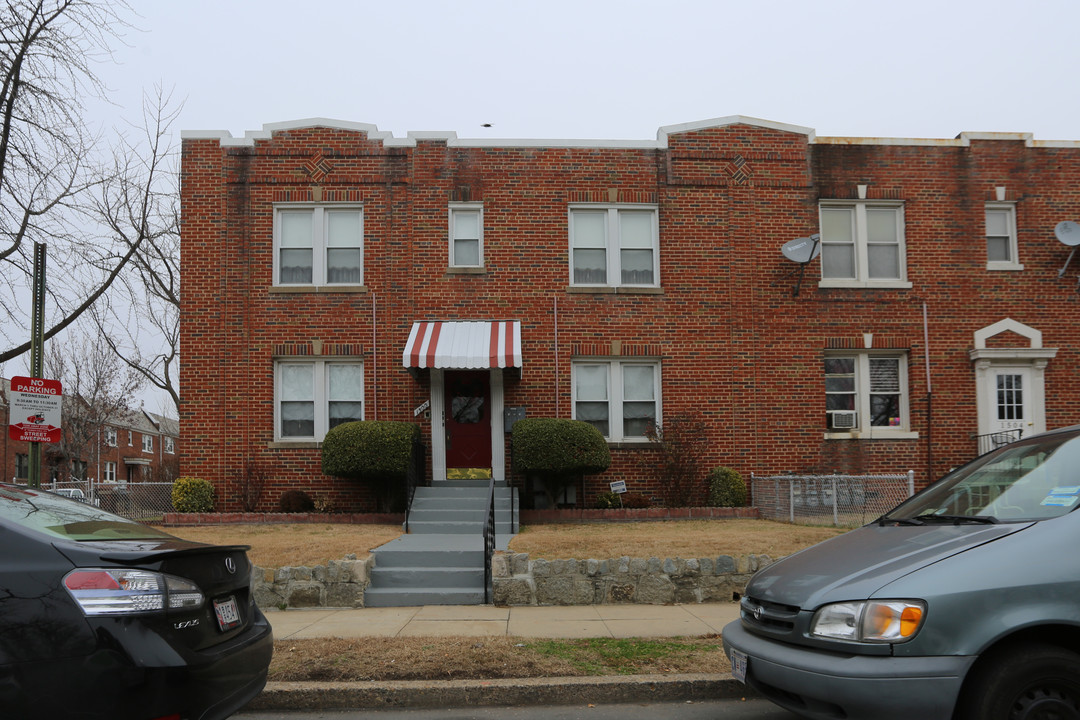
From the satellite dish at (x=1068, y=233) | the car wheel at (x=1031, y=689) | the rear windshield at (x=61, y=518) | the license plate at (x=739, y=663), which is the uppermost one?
the satellite dish at (x=1068, y=233)

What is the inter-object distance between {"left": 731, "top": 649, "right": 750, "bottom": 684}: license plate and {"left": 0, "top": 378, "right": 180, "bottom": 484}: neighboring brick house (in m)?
32.3

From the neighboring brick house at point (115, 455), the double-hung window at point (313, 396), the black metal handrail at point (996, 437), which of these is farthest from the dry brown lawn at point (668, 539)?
the neighboring brick house at point (115, 455)

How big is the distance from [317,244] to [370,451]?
4293mm

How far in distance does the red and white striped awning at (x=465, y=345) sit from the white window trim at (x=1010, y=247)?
29.6ft

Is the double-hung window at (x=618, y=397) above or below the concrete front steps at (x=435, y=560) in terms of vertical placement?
above

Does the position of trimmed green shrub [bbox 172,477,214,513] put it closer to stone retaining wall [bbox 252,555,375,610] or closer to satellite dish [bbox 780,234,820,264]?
stone retaining wall [bbox 252,555,375,610]

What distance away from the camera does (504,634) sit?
7.61m

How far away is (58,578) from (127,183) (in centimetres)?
2122

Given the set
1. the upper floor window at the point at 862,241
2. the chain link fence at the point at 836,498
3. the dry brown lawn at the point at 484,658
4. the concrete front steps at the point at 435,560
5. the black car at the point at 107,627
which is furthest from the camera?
the upper floor window at the point at 862,241

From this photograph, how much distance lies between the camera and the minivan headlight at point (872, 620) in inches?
163

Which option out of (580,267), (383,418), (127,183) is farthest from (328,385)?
(127,183)

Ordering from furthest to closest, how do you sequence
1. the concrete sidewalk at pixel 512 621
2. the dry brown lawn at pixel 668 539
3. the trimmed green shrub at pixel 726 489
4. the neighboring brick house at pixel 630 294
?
the neighboring brick house at pixel 630 294
the trimmed green shrub at pixel 726 489
the dry brown lawn at pixel 668 539
the concrete sidewalk at pixel 512 621

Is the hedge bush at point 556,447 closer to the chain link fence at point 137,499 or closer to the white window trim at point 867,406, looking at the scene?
the white window trim at point 867,406

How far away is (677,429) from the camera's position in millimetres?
15602
